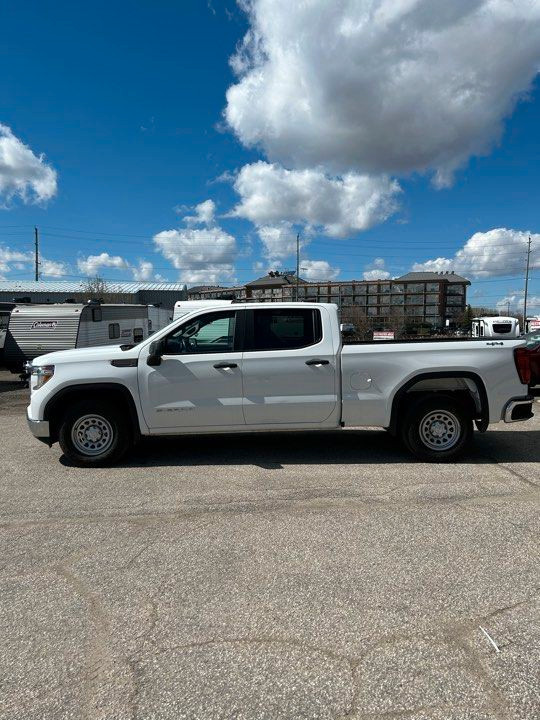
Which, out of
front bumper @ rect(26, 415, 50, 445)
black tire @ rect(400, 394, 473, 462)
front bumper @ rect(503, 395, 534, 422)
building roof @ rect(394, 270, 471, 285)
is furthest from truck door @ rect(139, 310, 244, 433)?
building roof @ rect(394, 270, 471, 285)

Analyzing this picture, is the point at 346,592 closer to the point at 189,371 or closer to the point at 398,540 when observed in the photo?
the point at 398,540

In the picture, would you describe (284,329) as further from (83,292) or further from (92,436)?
(83,292)

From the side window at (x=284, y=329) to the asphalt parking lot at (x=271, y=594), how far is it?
1.45 m

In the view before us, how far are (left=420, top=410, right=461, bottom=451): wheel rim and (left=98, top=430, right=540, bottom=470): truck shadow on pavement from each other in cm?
33

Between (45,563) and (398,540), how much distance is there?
2.56 meters

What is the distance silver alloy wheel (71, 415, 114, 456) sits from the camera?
5863 mm

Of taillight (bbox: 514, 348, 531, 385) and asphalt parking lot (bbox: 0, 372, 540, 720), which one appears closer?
asphalt parking lot (bbox: 0, 372, 540, 720)

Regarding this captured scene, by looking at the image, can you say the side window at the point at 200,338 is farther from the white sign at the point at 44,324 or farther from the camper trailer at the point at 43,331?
the white sign at the point at 44,324

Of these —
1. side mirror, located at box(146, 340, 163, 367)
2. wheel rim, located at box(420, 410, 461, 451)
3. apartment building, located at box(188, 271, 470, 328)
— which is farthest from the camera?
apartment building, located at box(188, 271, 470, 328)

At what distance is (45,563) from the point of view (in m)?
3.55

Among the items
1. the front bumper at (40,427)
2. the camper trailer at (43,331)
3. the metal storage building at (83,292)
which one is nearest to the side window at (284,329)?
the front bumper at (40,427)

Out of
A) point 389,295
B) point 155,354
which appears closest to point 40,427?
point 155,354

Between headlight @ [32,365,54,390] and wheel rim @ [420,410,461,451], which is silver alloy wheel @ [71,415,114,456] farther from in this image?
wheel rim @ [420,410,461,451]

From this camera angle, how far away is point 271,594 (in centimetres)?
311
